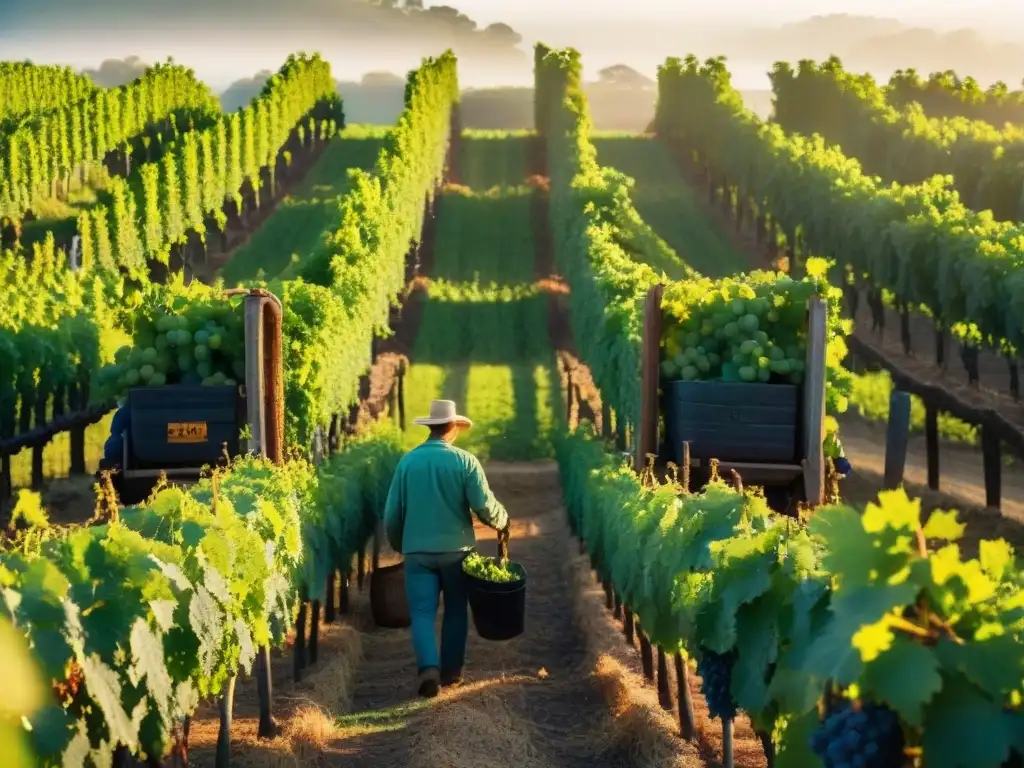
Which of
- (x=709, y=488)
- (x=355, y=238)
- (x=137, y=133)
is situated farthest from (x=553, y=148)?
(x=709, y=488)

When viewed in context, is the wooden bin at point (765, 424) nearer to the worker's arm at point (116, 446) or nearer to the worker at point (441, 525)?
the worker at point (441, 525)

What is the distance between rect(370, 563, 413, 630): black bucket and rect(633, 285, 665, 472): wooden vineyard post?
2.20 metres

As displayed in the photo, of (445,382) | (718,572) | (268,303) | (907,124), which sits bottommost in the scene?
(445,382)

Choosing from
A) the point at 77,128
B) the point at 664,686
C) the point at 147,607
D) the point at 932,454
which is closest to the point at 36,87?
the point at 77,128

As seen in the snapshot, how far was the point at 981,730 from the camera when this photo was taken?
3732 millimetres

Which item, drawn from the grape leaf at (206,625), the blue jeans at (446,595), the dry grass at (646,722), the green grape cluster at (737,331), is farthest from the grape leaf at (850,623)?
the green grape cluster at (737,331)

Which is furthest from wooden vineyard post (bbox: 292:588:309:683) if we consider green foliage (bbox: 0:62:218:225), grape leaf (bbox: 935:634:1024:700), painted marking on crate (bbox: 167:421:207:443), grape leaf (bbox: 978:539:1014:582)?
green foliage (bbox: 0:62:218:225)

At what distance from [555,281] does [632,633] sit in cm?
2851

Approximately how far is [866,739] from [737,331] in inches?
305

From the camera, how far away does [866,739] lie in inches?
156

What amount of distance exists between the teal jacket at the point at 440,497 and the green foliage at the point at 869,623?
3.34 m

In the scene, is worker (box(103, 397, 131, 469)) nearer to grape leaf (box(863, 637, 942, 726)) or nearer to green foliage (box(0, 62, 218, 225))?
grape leaf (box(863, 637, 942, 726))

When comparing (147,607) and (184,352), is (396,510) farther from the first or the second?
(147,607)

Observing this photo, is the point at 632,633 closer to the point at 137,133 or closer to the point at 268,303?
the point at 268,303
